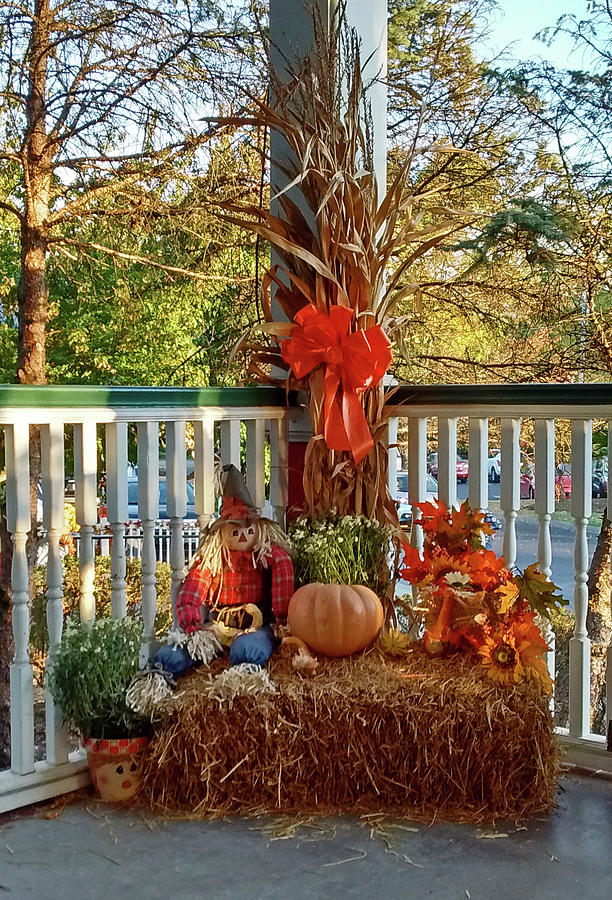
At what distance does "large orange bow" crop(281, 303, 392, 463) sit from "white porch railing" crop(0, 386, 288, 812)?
Result: 23cm

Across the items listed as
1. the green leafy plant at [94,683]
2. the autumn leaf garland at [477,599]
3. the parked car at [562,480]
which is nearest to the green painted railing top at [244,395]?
the autumn leaf garland at [477,599]

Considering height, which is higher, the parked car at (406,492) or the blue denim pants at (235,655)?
the parked car at (406,492)

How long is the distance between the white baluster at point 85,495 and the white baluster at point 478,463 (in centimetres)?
109

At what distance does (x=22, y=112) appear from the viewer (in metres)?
6.32

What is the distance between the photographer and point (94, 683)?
2.26m

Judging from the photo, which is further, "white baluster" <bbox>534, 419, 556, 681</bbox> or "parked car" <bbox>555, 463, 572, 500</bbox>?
"parked car" <bbox>555, 463, 572, 500</bbox>

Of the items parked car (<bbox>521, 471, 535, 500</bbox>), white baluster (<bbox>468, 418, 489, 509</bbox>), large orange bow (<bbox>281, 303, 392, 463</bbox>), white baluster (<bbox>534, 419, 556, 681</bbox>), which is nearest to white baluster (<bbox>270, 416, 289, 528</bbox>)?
large orange bow (<bbox>281, 303, 392, 463</bbox>)

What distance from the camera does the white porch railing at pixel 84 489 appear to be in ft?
7.29

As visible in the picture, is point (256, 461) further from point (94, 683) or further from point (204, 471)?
point (94, 683)

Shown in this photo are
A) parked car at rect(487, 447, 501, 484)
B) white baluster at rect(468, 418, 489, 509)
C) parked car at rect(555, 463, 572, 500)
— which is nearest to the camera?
white baluster at rect(468, 418, 489, 509)

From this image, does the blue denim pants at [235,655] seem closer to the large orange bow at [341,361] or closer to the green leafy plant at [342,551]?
the green leafy plant at [342,551]

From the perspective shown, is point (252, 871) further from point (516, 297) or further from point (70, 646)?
point (516, 297)

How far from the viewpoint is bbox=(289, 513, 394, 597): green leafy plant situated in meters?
2.64

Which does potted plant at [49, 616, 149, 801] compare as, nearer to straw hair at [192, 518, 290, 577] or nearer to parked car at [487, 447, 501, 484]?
straw hair at [192, 518, 290, 577]
